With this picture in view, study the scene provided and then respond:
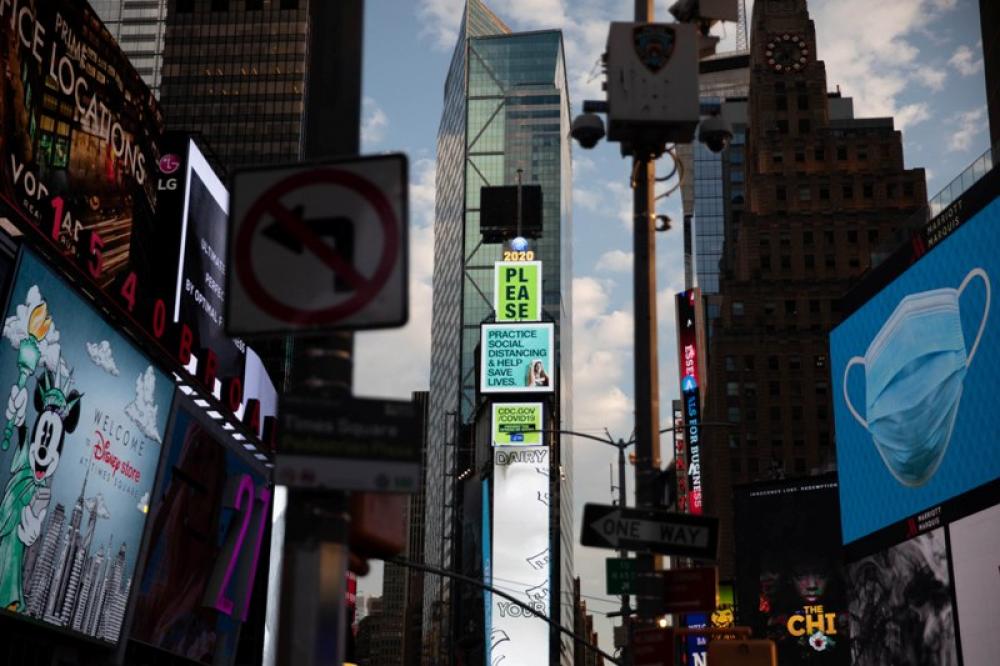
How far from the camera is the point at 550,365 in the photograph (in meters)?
96.8

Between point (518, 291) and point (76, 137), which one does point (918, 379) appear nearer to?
point (76, 137)

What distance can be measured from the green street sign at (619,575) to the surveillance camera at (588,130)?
5183 mm

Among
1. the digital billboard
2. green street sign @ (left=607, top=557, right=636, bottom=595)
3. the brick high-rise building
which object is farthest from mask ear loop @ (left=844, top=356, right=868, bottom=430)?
the brick high-rise building

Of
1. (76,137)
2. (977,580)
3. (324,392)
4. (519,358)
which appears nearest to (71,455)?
(76,137)

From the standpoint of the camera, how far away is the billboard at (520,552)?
91.9 m

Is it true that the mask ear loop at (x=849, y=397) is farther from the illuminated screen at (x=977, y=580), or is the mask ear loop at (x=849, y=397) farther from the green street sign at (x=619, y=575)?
the green street sign at (x=619, y=575)

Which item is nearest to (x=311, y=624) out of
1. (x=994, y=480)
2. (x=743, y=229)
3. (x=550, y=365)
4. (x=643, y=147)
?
(x=643, y=147)

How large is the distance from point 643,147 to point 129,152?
933 inches

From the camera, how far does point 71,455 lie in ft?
99.5

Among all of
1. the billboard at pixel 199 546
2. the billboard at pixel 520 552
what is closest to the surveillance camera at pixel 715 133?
the billboard at pixel 199 546

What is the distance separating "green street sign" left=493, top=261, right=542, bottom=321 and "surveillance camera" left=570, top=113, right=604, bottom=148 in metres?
85.2

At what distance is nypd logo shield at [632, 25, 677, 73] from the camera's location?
14.2m

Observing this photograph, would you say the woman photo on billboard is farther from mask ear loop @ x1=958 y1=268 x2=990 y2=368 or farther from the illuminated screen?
mask ear loop @ x1=958 y1=268 x2=990 y2=368

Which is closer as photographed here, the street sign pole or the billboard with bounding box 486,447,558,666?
the street sign pole
